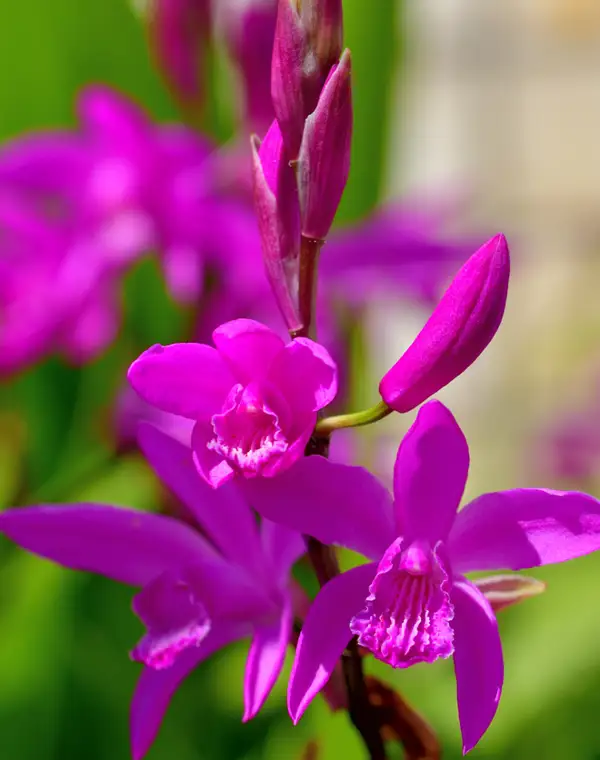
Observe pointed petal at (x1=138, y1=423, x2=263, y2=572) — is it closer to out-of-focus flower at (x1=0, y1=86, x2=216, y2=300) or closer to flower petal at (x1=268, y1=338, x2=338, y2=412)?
flower petal at (x1=268, y1=338, x2=338, y2=412)

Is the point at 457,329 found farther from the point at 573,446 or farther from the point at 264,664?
the point at 573,446

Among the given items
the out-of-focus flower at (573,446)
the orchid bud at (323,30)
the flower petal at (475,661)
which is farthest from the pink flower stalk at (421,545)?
the out-of-focus flower at (573,446)

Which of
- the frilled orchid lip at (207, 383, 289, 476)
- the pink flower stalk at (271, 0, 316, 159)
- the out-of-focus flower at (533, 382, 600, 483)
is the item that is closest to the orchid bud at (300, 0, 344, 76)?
the pink flower stalk at (271, 0, 316, 159)

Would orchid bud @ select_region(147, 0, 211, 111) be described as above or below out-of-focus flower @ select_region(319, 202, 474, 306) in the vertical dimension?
above

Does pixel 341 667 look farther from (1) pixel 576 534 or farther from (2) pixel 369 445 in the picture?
(2) pixel 369 445

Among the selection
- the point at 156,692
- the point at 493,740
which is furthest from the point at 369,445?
the point at 156,692

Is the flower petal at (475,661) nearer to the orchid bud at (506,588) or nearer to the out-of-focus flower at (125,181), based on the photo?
the orchid bud at (506,588)
